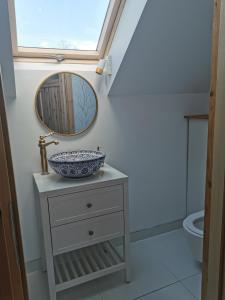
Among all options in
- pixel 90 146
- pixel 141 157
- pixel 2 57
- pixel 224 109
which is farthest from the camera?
pixel 141 157

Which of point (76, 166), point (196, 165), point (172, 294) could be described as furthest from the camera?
point (196, 165)

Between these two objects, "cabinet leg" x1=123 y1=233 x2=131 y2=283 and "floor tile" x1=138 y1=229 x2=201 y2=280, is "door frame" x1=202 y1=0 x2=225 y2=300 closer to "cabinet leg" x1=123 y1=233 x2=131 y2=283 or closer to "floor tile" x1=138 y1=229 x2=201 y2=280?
"cabinet leg" x1=123 y1=233 x2=131 y2=283

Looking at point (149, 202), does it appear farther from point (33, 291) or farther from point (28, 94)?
point (28, 94)

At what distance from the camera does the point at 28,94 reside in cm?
168

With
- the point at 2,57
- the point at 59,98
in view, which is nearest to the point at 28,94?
the point at 59,98

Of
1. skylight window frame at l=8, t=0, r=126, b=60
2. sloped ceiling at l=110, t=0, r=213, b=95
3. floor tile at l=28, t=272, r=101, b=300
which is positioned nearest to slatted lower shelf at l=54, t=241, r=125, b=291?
floor tile at l=28, t=272, r=101, b=300

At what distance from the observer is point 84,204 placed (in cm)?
152

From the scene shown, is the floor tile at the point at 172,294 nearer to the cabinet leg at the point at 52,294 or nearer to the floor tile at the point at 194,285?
the floor tile at the point at 194,285

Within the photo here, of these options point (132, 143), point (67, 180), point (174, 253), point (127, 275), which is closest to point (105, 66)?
point (132, 143)

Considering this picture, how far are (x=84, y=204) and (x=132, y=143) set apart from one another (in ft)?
2.53

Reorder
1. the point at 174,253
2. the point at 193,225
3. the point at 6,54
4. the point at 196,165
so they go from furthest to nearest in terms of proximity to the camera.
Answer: the point at 196,165, the point at 174,253, the point at 193,225, the point at 6,54

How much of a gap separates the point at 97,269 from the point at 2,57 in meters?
1.48

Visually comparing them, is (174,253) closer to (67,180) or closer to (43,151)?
(67,180)

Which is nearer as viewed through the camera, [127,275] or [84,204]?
[84,204]
